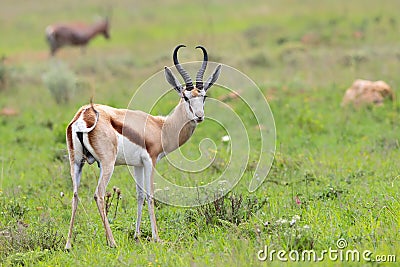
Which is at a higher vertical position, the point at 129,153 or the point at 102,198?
the point at 129,153

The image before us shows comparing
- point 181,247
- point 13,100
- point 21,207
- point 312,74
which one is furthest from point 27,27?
point 181,247

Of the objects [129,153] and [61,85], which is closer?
[129,153]

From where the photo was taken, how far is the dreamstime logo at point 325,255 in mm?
4809

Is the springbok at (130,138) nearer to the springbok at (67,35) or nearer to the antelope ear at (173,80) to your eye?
the antelope ear at (173,80)

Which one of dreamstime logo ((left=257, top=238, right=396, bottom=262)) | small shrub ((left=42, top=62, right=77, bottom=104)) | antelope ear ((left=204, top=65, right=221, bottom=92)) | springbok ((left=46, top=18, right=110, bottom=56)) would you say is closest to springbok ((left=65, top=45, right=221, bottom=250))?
antelope ear ((left=204, top=65, right=221, bottom=92))

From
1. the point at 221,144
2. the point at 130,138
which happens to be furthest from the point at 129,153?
the point at 221,144

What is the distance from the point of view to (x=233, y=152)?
10.0 meters

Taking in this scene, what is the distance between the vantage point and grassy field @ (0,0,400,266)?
5.59 metres

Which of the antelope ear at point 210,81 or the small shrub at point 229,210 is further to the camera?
the antelope ear at point 210,81

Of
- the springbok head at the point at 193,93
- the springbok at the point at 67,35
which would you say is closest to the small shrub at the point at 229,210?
the springbok head at the point at 193,93

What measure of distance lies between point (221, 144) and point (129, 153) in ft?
14.1

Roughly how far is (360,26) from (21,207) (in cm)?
1636

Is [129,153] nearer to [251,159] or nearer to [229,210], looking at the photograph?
[229,210]

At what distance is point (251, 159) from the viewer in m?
9.30
